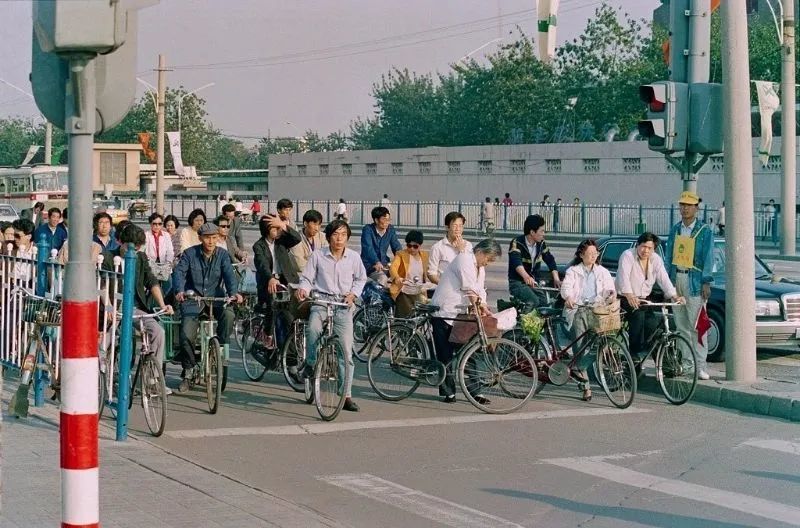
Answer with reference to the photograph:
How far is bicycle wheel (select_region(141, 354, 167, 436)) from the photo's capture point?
10.2 metres

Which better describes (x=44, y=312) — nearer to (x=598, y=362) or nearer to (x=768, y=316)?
(x=598, y=362)

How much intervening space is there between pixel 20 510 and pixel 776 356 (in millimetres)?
11324

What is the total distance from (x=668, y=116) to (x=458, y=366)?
3.86 meters

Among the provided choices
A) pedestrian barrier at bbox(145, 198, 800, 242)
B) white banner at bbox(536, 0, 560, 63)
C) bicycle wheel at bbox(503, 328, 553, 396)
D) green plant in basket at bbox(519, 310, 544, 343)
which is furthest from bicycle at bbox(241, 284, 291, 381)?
pedestrian barrier at bbox(145, 198, 800, 242)

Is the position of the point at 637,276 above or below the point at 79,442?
above

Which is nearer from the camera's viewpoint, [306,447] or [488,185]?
[306,447]

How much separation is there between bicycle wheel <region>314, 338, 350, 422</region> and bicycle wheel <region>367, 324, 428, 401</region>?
1074 mm

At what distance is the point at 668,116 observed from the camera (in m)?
13.5

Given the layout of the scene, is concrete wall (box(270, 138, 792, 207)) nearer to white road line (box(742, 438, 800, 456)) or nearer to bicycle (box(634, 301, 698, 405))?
bicycle (box(634, 301, 698, 405))

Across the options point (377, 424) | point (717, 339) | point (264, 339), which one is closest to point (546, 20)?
point (717, 339)

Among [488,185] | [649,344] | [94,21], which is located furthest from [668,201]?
[94,21]

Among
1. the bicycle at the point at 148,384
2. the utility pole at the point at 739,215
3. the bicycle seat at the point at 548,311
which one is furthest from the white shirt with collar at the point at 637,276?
the bicycle at the point at 148,384

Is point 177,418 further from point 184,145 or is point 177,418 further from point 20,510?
point 184,145

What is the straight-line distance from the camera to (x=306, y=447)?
33.2ft
